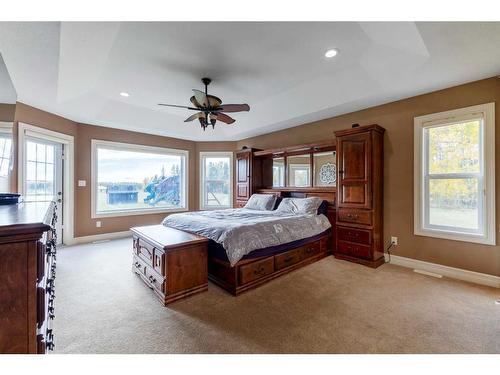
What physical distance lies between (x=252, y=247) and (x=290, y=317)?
816mm

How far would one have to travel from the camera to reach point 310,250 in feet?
11.6

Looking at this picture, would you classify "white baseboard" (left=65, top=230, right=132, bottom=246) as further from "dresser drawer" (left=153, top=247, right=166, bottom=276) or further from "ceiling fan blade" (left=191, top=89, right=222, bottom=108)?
"ceiling fan blade" (left=191, top=89, right=222, bottom=108)

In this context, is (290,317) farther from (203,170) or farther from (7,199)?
(203,170)

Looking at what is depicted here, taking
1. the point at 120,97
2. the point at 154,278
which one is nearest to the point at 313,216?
the point at 154,278

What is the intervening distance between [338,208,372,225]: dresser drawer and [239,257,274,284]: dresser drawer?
1.50 m

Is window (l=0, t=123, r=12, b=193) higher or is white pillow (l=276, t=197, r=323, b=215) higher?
window (l=0, t=123, r=12, b=193)

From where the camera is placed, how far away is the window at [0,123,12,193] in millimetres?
2135

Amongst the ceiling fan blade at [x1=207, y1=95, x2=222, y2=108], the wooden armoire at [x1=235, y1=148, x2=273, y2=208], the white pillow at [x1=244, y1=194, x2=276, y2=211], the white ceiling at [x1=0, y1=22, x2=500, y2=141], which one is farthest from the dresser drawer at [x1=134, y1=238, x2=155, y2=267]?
the wooden armoire at [x1=235, y1=148, x2=273, y2=208]

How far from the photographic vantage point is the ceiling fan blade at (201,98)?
2703mm

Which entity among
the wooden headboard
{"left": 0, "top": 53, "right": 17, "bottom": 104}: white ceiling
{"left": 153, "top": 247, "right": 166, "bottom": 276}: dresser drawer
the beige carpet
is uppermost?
{"left": 0, "top": 53, "right": 17, "bottom": 104}: white ceiling

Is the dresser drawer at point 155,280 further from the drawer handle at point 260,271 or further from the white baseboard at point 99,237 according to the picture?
the white baseboard at point 99,237

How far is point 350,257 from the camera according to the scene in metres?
3.56
